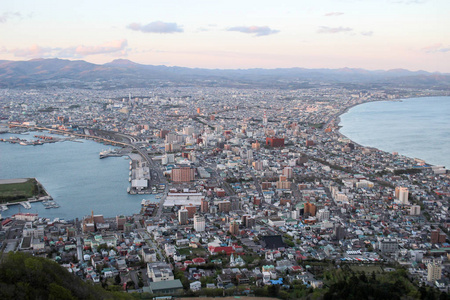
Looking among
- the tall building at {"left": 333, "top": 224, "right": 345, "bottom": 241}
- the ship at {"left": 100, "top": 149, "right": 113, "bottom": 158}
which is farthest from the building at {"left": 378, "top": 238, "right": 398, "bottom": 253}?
the ship at {"left": 100, "top": 149, "right": 113, "bottom": 158}

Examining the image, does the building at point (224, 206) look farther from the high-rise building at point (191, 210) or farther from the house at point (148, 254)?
the house at point (148, 254)

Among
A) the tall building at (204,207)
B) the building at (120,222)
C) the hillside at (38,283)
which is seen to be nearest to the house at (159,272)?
the hillside at (38,283)

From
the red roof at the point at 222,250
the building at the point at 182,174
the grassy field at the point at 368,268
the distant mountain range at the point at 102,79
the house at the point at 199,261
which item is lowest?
the grassy field at the point at 368,268

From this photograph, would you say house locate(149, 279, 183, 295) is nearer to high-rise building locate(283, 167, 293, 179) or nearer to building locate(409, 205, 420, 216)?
building locate(409, 205, 420, 216)

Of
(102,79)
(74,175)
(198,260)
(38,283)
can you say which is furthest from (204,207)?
Result: (102,79)

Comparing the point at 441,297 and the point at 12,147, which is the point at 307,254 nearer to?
the point at 441,297

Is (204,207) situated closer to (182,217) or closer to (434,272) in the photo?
(182,217)

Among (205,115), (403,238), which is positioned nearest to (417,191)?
(403,238)
